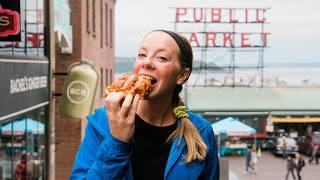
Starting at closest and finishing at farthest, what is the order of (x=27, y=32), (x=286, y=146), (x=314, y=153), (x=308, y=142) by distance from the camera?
1. (x=27, y=32)
2. (x=314, y=153)
3. (x=286, y=146)
4. (x=308, y=142)

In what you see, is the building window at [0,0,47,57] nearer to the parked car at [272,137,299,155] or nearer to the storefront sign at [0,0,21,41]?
the storefront sign at [0,0,21,41]

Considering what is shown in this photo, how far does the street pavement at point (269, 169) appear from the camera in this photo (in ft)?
75.5

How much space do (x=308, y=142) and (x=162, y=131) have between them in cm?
2807

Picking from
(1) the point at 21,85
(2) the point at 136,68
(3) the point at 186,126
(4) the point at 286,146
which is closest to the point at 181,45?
(2) the point at 136,68

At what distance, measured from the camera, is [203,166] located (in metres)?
2.34

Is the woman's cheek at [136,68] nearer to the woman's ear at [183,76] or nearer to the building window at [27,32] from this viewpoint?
the woman's ear at [183,76]

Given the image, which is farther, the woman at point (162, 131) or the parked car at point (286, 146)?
the parked car at point (286, 146)

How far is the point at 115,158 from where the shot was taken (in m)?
2.04

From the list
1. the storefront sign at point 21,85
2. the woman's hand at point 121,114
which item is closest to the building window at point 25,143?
the storefront sign at point 21,85

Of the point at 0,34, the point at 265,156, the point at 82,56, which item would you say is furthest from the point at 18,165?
the point at 265,156

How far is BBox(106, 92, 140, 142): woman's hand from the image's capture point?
2.02 meters

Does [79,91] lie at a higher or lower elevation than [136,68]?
lower

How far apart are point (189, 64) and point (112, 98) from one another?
58 centimetres

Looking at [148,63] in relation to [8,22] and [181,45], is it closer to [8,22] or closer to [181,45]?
[181,45]
